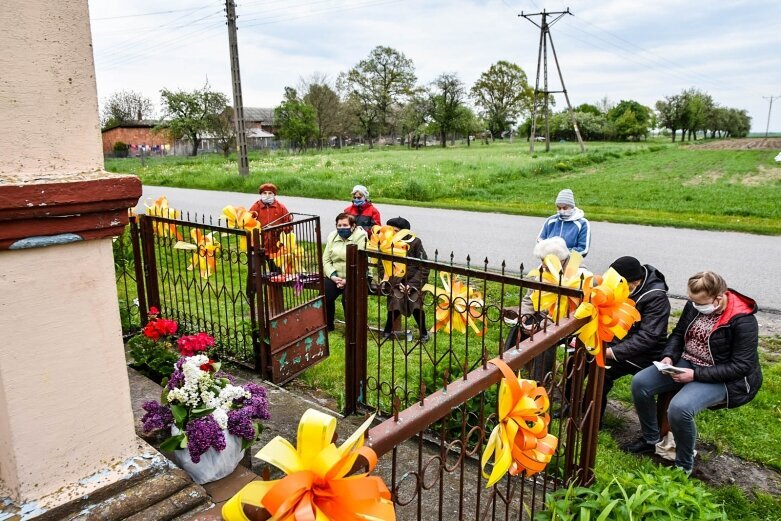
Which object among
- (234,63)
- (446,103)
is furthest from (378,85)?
(234,63)

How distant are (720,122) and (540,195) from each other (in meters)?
90.2

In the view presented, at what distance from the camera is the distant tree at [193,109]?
138 feet

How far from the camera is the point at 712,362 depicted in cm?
376

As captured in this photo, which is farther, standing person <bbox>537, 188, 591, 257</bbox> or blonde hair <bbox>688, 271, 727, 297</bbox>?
standing person <bbox>537, 188, 591, 257</bbox>

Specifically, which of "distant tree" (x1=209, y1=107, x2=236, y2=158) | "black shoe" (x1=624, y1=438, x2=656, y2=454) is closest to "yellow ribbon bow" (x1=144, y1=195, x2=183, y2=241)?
"black shoe" (x1=624, y1=438, x2=656, y2=454)

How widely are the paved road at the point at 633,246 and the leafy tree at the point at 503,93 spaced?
6576 cm

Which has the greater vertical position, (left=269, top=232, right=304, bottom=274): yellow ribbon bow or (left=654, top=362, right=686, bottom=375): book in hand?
(left=269, top=232, right=304, bottom=274): yellow ribbon bow

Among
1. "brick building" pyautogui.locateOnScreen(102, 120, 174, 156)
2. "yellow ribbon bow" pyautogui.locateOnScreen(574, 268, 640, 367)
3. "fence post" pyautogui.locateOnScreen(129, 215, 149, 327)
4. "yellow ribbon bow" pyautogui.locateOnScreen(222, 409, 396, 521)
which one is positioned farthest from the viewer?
"brick building" pyautogui.locateOnScreen(102, 120, 174, 156)

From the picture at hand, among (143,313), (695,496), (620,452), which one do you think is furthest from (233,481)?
(143,313)

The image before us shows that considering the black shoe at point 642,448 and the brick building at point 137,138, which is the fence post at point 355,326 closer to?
the black shoe at point 642,448

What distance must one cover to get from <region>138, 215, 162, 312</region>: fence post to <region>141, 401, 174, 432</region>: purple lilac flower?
9.94 ft

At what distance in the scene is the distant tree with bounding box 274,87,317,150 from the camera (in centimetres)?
5156

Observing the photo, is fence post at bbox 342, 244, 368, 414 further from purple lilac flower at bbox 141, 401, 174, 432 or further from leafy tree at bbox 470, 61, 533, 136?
leafy tree at bbox 470, 61, 533, 136

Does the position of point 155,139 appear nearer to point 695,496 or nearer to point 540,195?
point 540,195
